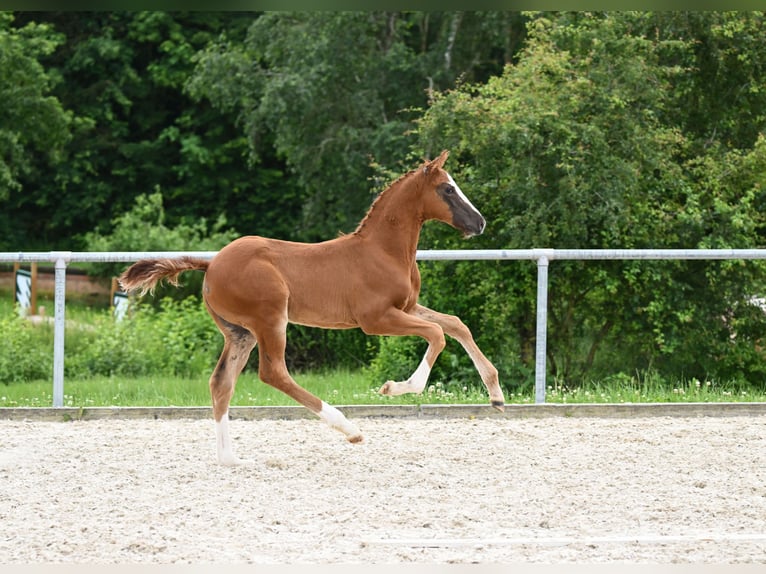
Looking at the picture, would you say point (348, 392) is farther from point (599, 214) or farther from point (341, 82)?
point (341, 82)

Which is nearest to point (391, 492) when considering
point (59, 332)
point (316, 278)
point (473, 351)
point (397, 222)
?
point (473, 351)

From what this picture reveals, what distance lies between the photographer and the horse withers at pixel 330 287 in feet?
19.6

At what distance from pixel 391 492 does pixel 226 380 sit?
4.37ft

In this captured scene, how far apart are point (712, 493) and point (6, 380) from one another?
850 cm

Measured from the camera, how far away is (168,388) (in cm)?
993

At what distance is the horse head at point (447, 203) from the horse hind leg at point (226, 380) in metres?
1.39

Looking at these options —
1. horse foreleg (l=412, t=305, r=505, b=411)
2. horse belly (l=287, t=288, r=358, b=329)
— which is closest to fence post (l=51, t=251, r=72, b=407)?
horse belly (l=287, t=288, r=358, b=329)

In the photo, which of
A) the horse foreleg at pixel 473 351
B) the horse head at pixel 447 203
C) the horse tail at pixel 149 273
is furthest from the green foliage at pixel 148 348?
the horse head at pixel 447 203

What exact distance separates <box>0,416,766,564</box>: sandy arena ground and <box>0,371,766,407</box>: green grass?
32.5 inches

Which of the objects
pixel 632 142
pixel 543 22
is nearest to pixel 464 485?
pixel 632 142

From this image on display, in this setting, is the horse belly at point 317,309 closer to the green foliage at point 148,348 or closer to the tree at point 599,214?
the tree at point 599,214

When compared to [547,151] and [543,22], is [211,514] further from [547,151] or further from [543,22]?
[543,22]

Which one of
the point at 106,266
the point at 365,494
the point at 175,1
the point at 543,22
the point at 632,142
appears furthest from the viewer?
the point at 106,266

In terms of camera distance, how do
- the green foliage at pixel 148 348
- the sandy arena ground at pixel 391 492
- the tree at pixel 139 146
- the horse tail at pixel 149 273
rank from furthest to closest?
the tree at pixel 139 146
the green foliage at pixel 148 348
the horse tail at pixel 149 273
the sandy arena ground at pixel 391 492
